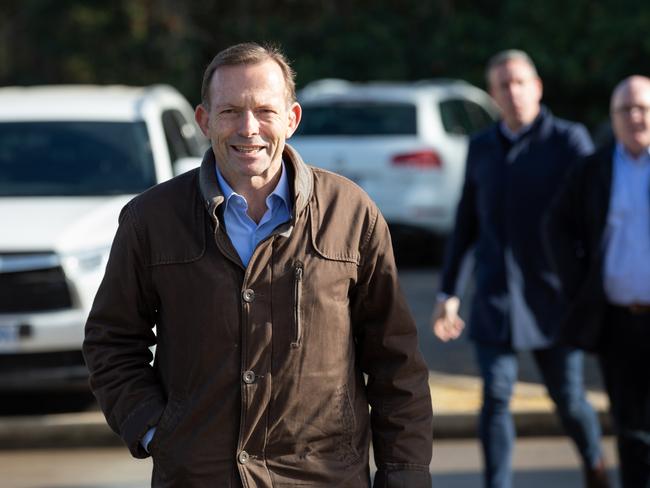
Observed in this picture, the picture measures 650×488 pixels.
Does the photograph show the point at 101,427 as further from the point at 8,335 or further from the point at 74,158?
the point at 74,158

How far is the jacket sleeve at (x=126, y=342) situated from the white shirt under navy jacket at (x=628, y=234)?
2658 millimetres

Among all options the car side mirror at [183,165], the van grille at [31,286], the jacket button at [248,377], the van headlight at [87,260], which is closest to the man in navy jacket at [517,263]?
the van headlight at [87,260]

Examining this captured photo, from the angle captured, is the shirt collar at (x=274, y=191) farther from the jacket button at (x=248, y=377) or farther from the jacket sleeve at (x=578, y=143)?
the jacket sleeve at (x=578, y=143)

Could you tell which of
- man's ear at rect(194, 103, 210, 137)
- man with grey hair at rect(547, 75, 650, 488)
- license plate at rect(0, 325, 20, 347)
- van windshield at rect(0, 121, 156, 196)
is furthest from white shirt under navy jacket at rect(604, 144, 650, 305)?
van windshield at rect(0, 121, 156, 196)

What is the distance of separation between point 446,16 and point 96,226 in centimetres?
1695

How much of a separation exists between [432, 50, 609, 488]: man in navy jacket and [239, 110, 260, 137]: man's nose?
117 inches

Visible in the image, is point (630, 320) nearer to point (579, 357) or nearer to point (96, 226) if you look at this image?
point (579, 357)

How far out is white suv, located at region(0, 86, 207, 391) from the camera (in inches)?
325

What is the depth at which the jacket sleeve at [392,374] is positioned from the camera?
3.53 m

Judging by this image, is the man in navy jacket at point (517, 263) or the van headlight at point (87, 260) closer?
the man in navy jacket at point (517, 263)

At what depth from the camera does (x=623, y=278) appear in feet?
18.9

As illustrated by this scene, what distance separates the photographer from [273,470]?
340 centimetres

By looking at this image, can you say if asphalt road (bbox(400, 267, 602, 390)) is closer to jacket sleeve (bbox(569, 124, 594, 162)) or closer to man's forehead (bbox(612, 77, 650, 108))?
jacket sleeve (bbox(569, 124, 594, 162))

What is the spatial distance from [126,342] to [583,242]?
2.88m
